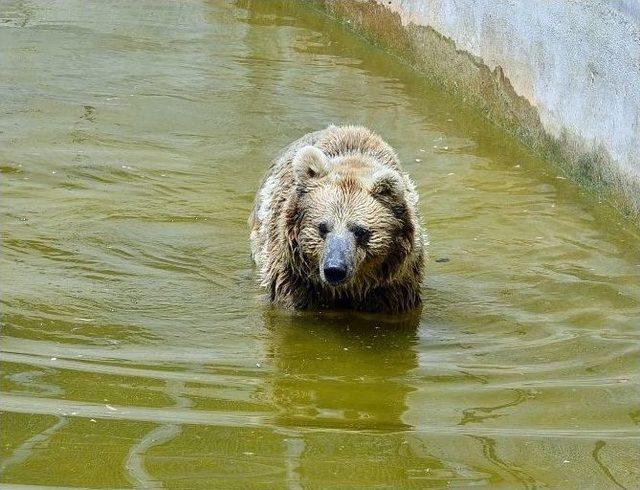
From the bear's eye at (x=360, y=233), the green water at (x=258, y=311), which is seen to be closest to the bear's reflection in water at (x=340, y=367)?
the green water at (x=258, y=311)

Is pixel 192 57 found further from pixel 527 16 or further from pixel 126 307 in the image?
pixel 126 307

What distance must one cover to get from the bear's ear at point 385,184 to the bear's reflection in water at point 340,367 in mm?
831

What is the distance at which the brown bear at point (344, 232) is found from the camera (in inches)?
267

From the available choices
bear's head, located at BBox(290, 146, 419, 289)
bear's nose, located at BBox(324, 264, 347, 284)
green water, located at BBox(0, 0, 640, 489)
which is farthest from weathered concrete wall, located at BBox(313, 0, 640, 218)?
bear's nose, located at BBox(324, 264, 347, 284)

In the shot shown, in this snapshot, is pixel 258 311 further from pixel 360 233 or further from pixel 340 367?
pixel 340 367

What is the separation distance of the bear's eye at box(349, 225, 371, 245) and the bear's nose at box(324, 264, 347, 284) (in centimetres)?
31

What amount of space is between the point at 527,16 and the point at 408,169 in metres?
2.18

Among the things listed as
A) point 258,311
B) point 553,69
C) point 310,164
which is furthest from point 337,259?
point 553,69

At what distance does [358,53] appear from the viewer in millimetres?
14945

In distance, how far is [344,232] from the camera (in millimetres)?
6703

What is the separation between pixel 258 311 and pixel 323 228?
0.78 meters

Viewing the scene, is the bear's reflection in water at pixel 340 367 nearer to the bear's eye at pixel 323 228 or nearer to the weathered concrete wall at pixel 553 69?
the bear's eye at pixel 323 228

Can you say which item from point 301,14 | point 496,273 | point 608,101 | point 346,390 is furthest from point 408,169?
point 301,14

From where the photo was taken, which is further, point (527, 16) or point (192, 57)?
point (192, 57)
